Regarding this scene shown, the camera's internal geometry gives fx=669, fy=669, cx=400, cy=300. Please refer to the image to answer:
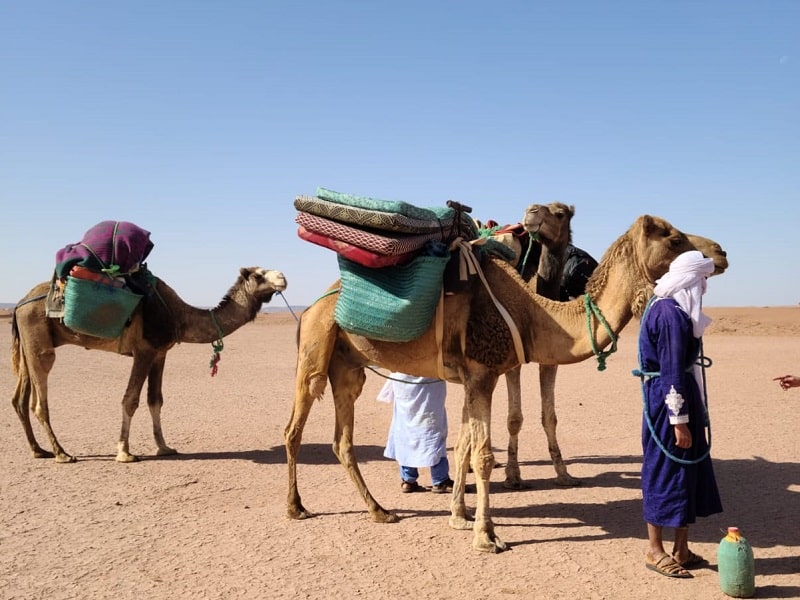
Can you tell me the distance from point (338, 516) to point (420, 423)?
135cm

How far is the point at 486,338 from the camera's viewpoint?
5.34 metres

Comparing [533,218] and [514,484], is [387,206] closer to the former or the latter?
[533,218]

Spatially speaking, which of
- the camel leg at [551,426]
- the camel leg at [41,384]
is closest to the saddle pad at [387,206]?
the camel leg at [551,426]

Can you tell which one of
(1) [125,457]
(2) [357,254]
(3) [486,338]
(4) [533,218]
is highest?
(4) [533,218]

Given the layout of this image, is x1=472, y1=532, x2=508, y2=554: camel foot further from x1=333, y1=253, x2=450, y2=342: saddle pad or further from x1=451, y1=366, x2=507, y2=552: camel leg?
x1=333, y1=253, x2=450, y2=342: saddle pad

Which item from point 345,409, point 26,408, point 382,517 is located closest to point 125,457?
point 26,408

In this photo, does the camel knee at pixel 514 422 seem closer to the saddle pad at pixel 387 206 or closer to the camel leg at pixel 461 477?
the camel leg at pixel 461 477

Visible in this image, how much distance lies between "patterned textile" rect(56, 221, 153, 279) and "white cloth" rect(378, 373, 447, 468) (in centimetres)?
406

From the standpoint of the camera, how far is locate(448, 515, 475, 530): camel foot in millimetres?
5770

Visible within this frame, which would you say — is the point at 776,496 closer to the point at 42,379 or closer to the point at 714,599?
the point at 714,599

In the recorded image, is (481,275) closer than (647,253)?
No

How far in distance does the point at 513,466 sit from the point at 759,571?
110 inches

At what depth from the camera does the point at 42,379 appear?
8.84 metres

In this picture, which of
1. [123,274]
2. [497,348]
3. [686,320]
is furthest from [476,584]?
[123,274]
